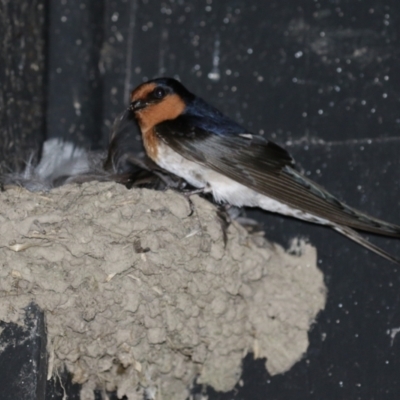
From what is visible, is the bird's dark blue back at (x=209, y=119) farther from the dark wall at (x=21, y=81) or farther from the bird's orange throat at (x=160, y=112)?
the dark wall at (x=21, y=81)

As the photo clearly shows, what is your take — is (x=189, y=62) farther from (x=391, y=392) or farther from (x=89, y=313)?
(x=391, y=392)

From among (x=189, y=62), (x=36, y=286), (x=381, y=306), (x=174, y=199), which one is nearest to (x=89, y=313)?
(x=36, y=286)

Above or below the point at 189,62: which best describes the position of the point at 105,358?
below

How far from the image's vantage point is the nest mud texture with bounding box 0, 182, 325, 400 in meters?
3.26

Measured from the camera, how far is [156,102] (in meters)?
3.90

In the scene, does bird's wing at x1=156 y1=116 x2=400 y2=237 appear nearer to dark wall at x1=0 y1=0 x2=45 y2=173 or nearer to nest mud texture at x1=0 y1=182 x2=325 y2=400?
nest mud texture at x1=0 y1=182 x2=325 y2=400

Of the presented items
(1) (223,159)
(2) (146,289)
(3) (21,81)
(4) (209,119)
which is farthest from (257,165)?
(3) (21,81)

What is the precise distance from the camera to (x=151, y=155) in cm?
383

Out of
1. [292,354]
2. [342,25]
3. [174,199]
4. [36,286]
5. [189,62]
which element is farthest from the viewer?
[189,62]

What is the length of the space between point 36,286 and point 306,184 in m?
1.15

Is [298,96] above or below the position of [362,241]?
above

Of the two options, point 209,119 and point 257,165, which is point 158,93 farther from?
point 257,165

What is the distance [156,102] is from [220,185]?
0.48 meters

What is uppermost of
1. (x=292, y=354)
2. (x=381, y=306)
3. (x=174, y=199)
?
(x=174, y=199)
